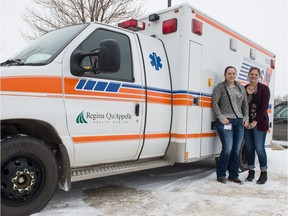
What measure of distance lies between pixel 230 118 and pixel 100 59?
2.79 meters

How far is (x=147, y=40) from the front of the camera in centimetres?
468

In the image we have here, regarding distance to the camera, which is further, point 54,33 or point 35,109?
point 54,33

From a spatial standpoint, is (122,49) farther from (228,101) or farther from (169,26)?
(228,101)

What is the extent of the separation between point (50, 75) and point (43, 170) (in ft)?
3.29

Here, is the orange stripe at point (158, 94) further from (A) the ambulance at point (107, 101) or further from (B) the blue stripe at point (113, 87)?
(B) the blue stripe at point (113, 87)

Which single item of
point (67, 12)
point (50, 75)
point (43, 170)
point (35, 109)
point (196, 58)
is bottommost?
point (43, 170)

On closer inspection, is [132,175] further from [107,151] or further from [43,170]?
[43,170]

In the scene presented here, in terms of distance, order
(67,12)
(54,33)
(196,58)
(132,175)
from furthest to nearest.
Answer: (67,12) < (132,175) < (196,58) < (54,33)

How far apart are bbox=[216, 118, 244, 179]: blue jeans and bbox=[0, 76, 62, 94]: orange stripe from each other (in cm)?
299

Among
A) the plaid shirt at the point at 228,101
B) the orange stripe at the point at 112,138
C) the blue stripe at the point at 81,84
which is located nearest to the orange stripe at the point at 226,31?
the plaid shirt at the point at 228,101

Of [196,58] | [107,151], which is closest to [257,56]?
[196,58]

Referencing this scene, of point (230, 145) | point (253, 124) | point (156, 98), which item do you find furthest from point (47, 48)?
point (253, 124)

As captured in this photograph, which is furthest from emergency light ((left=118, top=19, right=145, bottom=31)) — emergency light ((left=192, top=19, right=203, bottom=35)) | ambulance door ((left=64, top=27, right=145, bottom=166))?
emergency light ((left=192, top=19, right=203, bottom=35))

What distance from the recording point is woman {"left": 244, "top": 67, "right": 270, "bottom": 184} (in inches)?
213
